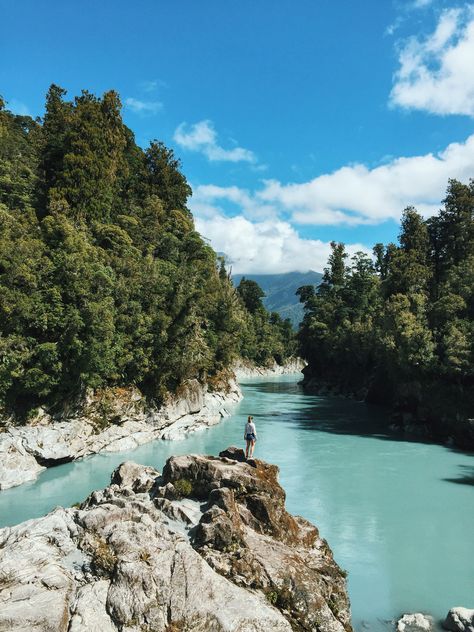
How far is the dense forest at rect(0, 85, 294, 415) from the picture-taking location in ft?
81.1

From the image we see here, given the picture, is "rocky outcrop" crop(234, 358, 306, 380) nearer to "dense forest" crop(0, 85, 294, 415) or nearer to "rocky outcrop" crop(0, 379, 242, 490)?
"dense forest" crop(0, 85, 294, 415)

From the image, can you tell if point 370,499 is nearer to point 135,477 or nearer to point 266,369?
point 135,477

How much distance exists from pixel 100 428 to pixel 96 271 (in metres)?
9.55

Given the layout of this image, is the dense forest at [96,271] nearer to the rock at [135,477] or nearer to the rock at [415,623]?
the rock at [135,477]

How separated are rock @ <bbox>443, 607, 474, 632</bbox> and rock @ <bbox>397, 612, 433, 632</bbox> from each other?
0.41m

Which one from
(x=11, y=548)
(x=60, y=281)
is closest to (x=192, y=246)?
(x=60, y=281)

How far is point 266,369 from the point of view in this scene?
112 metres

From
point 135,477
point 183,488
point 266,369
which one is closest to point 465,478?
point 183,488

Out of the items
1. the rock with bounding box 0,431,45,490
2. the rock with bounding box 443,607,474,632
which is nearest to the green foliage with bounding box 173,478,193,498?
the rock with bounding box 443,607,474,632

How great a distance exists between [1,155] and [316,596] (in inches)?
1716

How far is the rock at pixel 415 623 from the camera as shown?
1095cm

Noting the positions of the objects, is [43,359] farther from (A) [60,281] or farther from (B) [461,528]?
(B) [461,528]

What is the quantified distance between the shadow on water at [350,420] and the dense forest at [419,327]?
5.58ft

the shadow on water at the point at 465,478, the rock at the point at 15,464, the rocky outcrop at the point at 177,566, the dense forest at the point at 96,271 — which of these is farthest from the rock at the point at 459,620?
the dense forest at the point at 96,271
